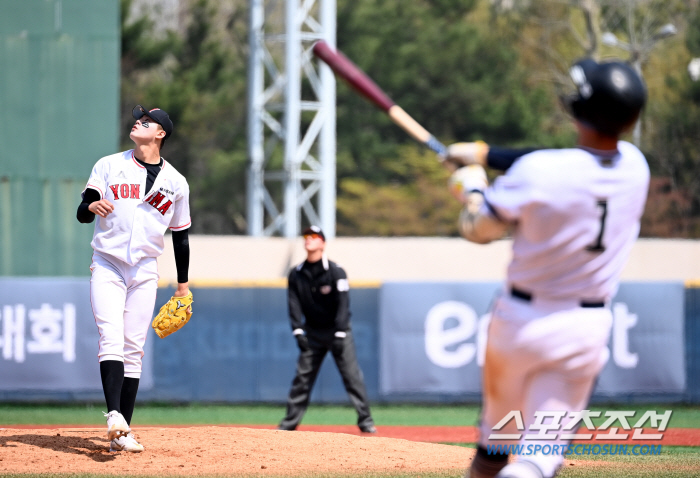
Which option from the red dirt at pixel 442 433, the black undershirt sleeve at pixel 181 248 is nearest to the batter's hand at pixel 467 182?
the black undershirt sleeve at pixel 181 248

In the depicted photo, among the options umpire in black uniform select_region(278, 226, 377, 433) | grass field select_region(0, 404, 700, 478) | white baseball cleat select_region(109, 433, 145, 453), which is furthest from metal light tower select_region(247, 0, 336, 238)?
white baseball cleat select_region(109, 433, 145, 453)

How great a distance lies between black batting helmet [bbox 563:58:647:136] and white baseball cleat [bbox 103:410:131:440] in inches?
141

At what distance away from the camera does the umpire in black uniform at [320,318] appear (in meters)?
9.35

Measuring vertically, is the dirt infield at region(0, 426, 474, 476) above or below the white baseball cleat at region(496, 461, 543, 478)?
below

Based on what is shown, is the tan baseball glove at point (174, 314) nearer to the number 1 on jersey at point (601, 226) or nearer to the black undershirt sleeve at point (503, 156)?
the black undershirt sleeve at point (503, 156)

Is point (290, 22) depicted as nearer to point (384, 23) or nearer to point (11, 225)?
point (11, 225)

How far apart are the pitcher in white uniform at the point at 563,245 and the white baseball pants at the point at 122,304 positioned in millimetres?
3076

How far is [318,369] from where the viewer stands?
9344 millimetres

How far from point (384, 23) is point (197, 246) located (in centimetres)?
2161

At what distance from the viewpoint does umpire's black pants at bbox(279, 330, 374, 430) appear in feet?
30.2

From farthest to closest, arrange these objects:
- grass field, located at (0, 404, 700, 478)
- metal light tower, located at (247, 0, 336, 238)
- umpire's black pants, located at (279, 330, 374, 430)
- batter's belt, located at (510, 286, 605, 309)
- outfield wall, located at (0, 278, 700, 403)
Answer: metal light tower, located at (247, 0, 336, 238) < outfield wall, located at (0, 278, 700, 403) < grass field, located at (0, 404, 700, 478) < umpire's black pants, located at (279, 330, 374, 430) < batter's belt, located at (510, 286, 605, 309)

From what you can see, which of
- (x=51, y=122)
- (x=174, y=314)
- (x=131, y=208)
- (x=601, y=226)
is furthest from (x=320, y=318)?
(x=601, y=226)

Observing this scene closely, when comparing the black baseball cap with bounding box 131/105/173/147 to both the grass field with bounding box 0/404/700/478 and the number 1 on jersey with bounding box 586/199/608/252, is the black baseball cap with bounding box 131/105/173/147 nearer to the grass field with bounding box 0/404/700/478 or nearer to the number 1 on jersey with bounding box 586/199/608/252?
the number 1 on jersey with bounding box 586/199/608/252

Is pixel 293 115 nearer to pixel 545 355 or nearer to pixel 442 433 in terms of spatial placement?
pixel 442 433
